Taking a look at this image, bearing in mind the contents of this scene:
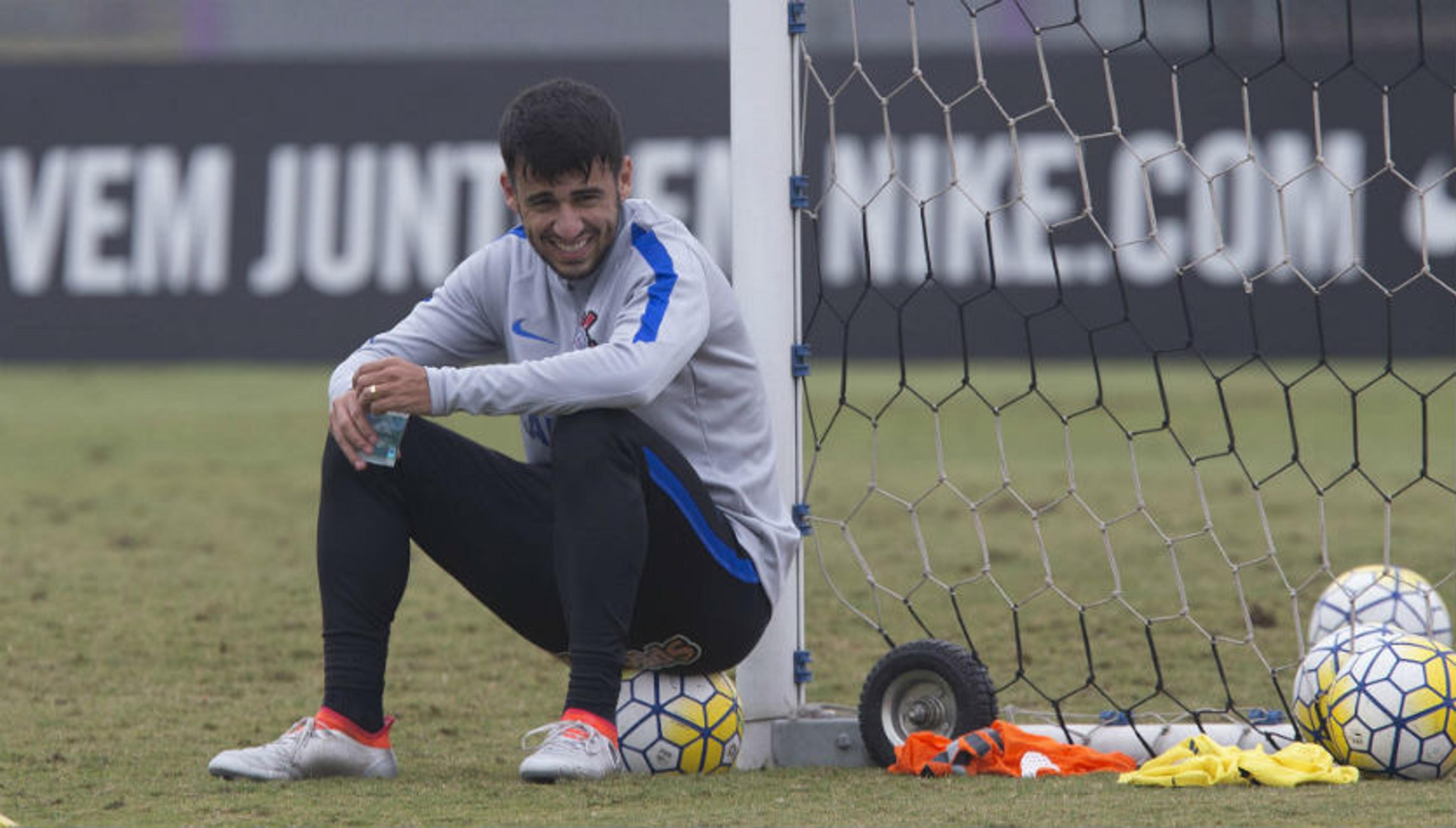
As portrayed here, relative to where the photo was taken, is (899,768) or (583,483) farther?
(899,768)

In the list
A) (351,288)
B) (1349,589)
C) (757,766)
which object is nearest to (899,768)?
(757,766)

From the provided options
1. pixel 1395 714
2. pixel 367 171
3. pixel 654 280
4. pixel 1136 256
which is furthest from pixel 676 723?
pixel 367 171

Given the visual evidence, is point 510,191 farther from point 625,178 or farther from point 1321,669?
point 1321,669

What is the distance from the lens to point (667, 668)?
322cm

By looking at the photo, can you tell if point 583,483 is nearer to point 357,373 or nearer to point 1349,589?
point 357,373

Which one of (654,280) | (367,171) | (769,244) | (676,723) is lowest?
(676,723)

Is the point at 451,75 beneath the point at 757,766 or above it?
above

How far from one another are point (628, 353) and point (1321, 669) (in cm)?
127

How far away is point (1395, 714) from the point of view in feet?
9.75

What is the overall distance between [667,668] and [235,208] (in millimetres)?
9469

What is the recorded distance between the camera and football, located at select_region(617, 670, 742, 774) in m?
3.12

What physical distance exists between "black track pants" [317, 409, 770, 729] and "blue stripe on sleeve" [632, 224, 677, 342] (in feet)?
0.44

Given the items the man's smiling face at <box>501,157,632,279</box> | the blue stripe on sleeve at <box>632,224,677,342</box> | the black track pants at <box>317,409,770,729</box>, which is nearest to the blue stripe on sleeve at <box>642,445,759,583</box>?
the black track pants at <box>317,409,770,729</box>

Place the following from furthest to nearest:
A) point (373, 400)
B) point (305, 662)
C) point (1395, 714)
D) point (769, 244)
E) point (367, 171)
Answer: point (367, 171) → point (305, 662) → point (769, 244) → point (1395, 714) → point (373, 400)
